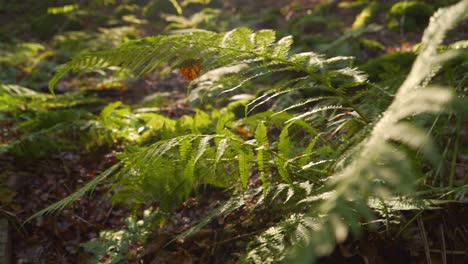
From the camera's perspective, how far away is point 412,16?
6141 millimetres

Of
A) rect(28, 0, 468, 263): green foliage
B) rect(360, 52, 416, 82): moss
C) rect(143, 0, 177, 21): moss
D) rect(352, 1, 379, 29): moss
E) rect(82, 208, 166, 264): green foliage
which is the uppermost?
rect(28, 0, 468, 263): green foliage

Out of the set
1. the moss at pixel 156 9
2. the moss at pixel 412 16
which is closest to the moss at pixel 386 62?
the moss at pixel 412 16

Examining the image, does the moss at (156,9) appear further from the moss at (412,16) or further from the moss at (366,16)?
the moss at (412,16)

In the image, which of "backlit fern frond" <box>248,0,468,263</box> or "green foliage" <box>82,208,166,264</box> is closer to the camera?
"backlit fern frond" <box>248,0,468,263</box>

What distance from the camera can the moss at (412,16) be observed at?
237 inches

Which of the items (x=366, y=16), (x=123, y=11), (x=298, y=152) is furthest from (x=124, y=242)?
(x=123, y=11)

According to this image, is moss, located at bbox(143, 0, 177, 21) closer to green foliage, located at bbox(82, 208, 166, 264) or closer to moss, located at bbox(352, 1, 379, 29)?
moss, located at bbox(352, 1, 379, 29)

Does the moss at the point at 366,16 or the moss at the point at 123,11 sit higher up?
the moss at the point at 366,16

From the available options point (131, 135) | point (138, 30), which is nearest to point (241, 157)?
point (131, 135)

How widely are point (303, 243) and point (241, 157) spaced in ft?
1.38

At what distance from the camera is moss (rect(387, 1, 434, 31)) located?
6.02 m

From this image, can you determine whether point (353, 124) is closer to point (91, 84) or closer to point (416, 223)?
point (416, 223)

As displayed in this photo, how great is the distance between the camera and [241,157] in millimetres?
1488

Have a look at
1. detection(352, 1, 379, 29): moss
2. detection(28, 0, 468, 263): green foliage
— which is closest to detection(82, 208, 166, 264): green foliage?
detection(28, 0, 468, 263): green foliage
